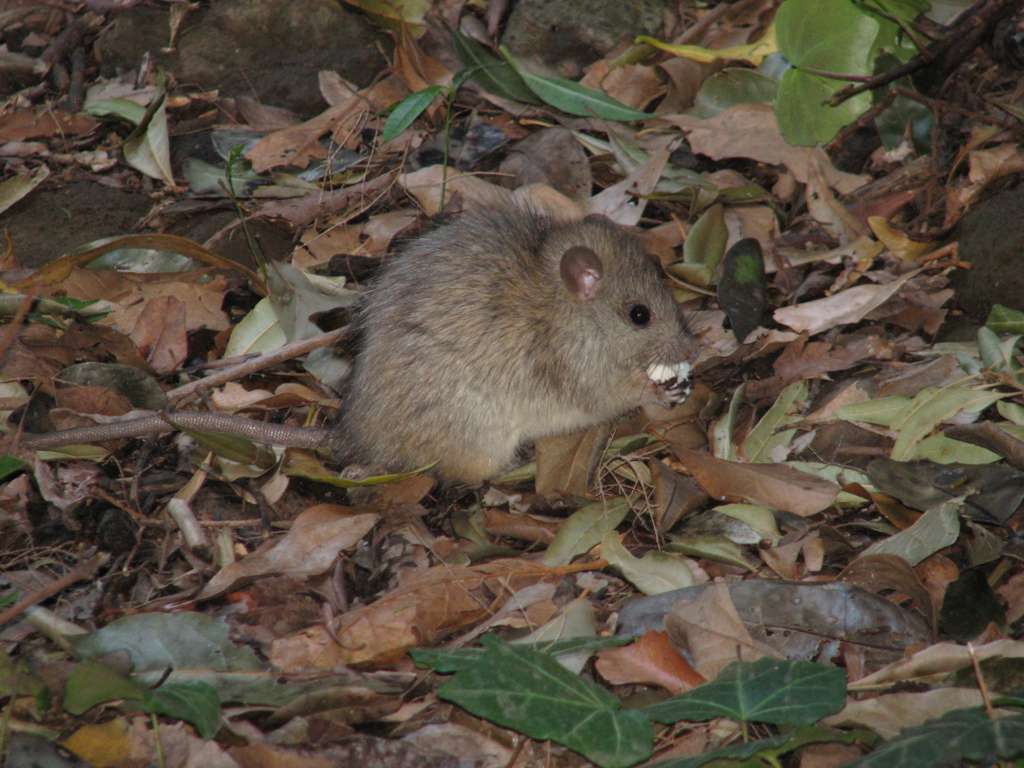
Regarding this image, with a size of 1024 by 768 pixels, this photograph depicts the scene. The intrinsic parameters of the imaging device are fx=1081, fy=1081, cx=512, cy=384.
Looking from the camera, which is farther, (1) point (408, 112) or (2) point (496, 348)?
(1) point (408, 112)

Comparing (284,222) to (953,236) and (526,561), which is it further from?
(953,236)

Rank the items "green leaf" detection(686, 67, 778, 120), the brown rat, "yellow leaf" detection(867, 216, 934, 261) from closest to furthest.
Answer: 1. the brown rat
2. "yellow leaf" detection(867, 216, 934, 261)
3. "green leaf" detection(686, 67, 778, 120)

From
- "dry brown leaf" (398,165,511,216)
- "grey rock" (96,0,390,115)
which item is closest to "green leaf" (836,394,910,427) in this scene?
"dry brown leaf" (398,165,511,216)

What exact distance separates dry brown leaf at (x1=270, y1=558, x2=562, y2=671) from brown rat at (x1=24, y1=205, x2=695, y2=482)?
2.35ft

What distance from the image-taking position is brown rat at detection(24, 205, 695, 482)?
4.42m

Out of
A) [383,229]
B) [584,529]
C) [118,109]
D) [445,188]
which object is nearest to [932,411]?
[584,529]

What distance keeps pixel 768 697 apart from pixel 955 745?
49cm

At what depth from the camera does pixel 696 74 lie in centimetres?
571

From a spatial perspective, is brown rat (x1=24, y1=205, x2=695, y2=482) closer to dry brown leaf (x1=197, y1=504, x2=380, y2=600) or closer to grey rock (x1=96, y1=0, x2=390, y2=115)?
dry brown leaf (x1=197, y1=504, x2=380, y2=600)

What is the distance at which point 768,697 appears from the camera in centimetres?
285

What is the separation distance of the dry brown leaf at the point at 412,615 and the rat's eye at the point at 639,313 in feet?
4.27

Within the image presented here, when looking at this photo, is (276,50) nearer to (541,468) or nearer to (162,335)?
(162,335)

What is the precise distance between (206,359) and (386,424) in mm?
1120

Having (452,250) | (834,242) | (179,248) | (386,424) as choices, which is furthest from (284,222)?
(834,242)
